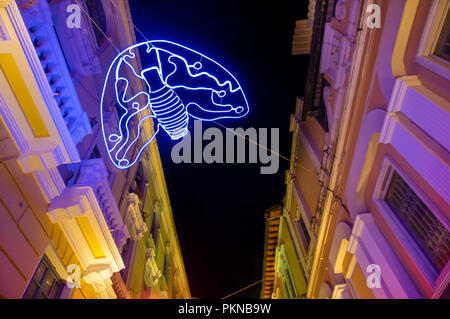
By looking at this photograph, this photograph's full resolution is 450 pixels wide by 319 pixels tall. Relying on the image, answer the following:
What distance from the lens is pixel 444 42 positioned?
12.2ft

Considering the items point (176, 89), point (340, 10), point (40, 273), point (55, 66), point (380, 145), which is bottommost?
point (40, 273)

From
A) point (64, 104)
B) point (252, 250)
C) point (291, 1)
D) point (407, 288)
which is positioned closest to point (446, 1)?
point (291, 1)

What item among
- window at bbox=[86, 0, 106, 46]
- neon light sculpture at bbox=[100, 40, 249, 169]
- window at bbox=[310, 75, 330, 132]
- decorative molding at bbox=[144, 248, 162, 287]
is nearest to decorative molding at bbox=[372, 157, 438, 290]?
window at bbox=[310, 75, 330, 132]

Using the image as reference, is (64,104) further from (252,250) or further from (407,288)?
(252,250)

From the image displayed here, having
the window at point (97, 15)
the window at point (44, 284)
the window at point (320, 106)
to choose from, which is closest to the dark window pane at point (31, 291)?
the window at point (44, 284)

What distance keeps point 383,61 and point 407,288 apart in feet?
12.4

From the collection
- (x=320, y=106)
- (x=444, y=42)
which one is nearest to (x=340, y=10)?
(x=320, y=106)

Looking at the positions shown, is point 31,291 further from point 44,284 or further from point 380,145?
point 380,145

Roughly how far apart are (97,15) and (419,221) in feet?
24.7

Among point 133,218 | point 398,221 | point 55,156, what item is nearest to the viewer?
point 55,156

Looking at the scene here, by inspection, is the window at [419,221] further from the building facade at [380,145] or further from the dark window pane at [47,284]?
the dark window pane at [47,284]

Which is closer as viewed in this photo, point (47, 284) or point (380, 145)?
point (47, 284)

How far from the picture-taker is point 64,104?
3.82 metres

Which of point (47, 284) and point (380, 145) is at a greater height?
point (380, 145)
